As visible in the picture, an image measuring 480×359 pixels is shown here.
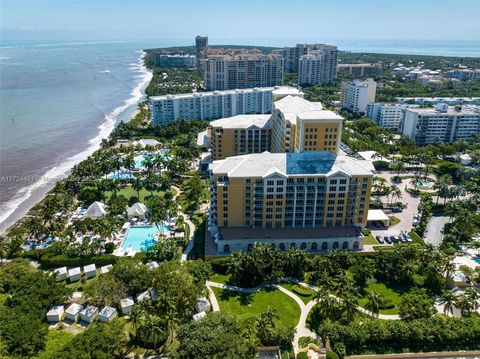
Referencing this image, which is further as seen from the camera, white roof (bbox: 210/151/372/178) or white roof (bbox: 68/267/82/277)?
white roof (bbox: 210/151/372/178)

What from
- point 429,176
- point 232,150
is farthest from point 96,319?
point 429,176

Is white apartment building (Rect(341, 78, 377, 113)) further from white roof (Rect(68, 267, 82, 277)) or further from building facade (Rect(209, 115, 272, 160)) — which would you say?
white roof (Rect(68, 267, 82, 277))

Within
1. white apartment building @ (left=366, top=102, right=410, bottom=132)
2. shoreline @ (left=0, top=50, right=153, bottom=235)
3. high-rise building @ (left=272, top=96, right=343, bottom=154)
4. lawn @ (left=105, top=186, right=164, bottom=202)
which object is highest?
high-rise building @ (left=272, top=96, right=343, bottom=154)

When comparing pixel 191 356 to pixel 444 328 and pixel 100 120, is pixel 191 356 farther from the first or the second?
pixel 100 120

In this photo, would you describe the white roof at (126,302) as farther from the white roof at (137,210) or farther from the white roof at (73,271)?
the white roof at (137,210)

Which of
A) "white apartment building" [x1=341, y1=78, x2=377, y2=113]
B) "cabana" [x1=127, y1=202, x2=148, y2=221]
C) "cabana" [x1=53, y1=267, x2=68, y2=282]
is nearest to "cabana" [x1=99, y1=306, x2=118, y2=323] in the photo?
"cabana" [x1=53, y1=267, x2=68, y2=282]
